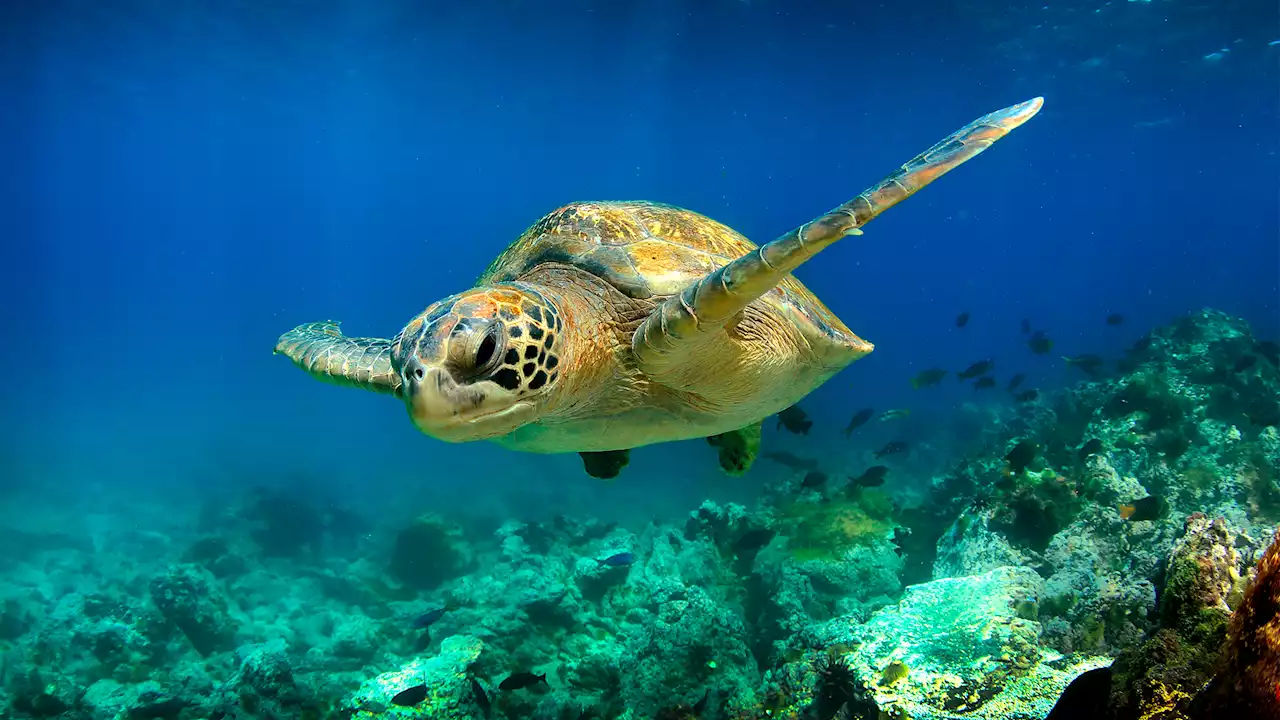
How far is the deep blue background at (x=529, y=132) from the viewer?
17.8m

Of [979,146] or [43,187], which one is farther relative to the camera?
[43,187]

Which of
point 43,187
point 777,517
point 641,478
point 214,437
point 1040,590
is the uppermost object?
point 43,187

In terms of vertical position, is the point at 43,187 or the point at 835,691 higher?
the point at 43,187

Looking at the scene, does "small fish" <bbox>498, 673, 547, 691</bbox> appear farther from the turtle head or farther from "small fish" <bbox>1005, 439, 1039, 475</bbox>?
"small fish" <bbox>1005, 439, 1039, 475</bbox>

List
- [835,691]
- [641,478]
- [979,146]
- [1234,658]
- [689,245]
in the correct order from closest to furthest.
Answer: [1234,658] < [979,146] < [689,245] < [835,691] < [641,478]

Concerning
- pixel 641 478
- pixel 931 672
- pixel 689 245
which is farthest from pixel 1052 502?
pixel 641 478

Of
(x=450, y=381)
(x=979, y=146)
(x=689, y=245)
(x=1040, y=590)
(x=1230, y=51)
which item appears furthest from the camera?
(x=1230, y=51)

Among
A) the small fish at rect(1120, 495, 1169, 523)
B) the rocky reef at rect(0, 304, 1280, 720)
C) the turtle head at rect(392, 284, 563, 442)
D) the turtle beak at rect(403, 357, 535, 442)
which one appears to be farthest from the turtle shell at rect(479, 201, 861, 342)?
the small fish at rect(1120, 495, 1169, 523)

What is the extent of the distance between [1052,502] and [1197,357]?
6641mm

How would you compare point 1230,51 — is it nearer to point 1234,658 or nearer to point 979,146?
point 979,146

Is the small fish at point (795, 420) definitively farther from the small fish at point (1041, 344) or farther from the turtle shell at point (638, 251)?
the small fish at point (1041, 344)

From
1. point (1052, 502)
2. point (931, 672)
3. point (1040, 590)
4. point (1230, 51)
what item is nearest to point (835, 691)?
point (931, 672)

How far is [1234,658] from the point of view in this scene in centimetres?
117

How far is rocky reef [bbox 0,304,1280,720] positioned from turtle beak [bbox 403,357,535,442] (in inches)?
71.4
